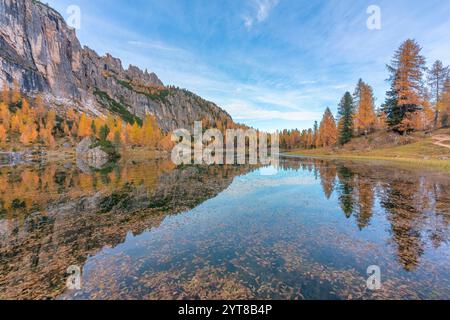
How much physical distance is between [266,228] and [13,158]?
386 ft

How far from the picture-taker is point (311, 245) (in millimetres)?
13625

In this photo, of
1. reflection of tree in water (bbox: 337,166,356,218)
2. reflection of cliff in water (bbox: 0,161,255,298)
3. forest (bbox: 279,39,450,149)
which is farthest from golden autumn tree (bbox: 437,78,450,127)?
reflection of cliff in water (bbox: 0,161,255,298)

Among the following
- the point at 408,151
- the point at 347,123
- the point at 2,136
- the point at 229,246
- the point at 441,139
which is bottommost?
the point at 229,246

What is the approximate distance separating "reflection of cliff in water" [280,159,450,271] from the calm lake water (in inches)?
4.2

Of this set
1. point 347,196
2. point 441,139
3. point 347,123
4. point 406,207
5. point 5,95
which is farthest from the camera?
Answer: point 5,95

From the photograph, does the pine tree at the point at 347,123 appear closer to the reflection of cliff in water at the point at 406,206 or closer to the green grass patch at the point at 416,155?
the green grass patch at the point at 416,155

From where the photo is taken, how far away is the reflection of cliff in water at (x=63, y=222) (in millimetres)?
10625

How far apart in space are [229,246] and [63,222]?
14840mm

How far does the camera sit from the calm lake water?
948 cm

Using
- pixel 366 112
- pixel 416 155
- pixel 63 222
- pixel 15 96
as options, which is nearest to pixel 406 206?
pixel 63 222

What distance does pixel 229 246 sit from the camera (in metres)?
13.8

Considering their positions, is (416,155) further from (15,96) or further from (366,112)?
(15,96)

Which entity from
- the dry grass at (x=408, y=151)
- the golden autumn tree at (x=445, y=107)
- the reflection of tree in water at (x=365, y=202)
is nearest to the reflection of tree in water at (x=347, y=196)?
the reflection of tree in water at (x=365, y=202)
